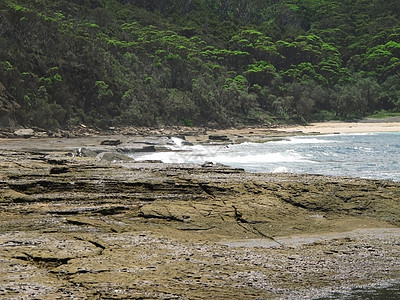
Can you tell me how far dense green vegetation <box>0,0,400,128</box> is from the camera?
50.8 metres

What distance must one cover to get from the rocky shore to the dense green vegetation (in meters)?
33.2

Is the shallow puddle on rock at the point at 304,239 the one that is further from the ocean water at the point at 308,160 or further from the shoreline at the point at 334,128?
the shoreline at the point at 334,128

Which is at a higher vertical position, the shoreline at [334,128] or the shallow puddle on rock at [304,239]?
the shallow puddle on rock at [304,239]

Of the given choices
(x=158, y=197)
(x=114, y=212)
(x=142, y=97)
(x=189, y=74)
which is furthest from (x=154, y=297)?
(x=189, y=74)

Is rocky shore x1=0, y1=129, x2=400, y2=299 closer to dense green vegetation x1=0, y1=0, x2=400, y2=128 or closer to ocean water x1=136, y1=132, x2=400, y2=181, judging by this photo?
ocean water x1=136, y1=132, x2=400, y2=181

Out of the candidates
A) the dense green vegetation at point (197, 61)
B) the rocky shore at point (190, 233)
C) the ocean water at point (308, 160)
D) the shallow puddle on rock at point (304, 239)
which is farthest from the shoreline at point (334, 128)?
the shallow puddle on rock at point (304, 239)

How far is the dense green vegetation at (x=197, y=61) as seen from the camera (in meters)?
50.8

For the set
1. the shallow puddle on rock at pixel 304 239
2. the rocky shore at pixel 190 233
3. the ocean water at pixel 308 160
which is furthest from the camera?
the ocean water at pixel 308 160

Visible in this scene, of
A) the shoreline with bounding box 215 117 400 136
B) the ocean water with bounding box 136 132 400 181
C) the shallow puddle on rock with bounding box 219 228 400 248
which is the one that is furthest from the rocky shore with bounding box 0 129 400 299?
the shoreline with bounding box 215 117 400 136

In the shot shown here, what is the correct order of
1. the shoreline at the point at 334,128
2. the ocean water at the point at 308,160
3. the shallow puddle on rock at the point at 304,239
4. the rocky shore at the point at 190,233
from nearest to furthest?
the rocky shore at the point at 190,233
the shallow puddle on rock at the point at 304,239
the ocean water at the point at 308,160
the shoreline at the point at 334,128

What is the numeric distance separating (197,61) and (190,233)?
66.5 metres

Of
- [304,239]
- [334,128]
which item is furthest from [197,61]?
[304,239]

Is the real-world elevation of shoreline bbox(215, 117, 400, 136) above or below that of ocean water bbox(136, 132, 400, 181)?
below

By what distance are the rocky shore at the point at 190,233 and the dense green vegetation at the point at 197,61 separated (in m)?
33.2
